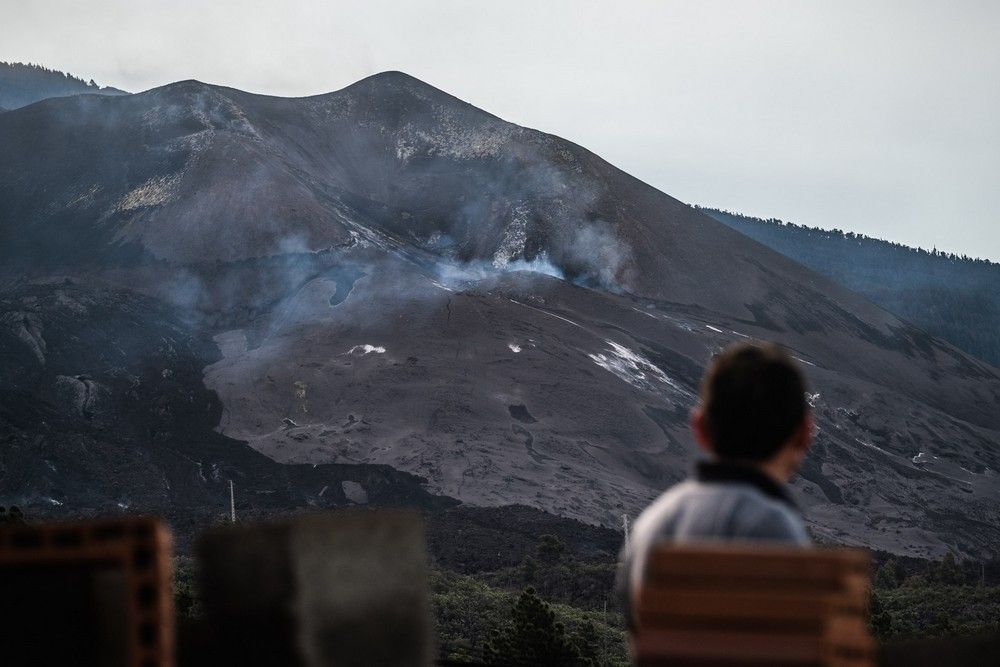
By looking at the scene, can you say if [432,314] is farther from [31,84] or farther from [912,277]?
[31,84]

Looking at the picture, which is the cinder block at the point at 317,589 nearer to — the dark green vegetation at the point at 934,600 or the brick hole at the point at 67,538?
the brick hole at the point at 67,538

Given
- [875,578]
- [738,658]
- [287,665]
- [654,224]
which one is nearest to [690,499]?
[738,658]

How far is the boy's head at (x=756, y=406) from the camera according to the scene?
8.90 ft

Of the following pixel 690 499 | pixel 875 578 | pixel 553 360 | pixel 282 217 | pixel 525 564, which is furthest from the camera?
pixel 282 217

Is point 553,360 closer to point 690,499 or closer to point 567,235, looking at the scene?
point 567,235

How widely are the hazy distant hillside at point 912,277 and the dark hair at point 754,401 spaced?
149 m

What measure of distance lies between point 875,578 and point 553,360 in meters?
20.5

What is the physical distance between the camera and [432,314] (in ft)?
221

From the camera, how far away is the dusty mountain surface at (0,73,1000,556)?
57312mm

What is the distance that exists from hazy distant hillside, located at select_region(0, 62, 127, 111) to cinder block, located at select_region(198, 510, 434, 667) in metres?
185

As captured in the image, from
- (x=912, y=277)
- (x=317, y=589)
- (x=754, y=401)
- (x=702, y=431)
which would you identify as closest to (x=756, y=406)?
(x=754, y=401)

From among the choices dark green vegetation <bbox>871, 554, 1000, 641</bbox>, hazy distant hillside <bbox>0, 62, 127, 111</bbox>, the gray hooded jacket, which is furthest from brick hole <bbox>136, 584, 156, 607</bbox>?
hazy distant hillside <bbox>0, 62, 127, 111</bbox>

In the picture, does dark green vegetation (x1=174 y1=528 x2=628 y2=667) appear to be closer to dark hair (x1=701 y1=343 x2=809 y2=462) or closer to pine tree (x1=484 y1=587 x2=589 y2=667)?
pine tree (x1=484 y1=587 x2=589 y2=667)

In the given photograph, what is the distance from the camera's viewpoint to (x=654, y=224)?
8962 cm
